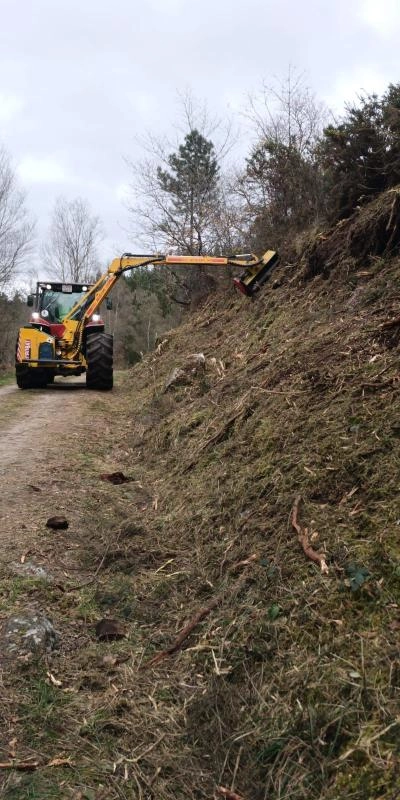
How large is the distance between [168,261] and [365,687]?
10.5 m

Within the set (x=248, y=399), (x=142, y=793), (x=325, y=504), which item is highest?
(x=248, y=399)

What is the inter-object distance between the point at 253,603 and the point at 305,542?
16.4 inches

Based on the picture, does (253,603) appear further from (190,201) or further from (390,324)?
(190,201)

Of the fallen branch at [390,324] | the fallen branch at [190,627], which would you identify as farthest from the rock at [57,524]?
the fallen branch at [390,324]

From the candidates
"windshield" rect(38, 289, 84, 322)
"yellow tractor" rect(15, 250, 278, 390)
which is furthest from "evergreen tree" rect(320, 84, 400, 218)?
"windshield" rect(38, 289, 84, 322)

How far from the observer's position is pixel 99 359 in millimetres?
13016

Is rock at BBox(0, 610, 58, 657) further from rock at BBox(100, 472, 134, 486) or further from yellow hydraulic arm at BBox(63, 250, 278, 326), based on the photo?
yellow hydraulic arm at BBox(63, 250, 278, 326)

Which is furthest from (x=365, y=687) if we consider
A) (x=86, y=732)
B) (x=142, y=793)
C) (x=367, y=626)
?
(x=86, y=732)

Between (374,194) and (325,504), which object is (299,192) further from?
(325,504)

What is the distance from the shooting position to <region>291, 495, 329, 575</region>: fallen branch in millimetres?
2783

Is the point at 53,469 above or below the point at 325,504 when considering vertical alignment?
below

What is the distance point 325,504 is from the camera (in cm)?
320

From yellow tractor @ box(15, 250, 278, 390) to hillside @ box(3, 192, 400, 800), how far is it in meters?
7.30

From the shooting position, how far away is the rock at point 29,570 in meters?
3.64
